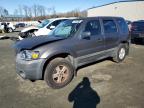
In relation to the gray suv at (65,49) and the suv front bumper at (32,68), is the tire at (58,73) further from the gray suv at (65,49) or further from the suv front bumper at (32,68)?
the suv front bumper at (32,68)

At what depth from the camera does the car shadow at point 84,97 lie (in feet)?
14.3

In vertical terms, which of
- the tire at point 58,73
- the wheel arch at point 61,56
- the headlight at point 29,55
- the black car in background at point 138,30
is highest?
the black car in background at point 138,30

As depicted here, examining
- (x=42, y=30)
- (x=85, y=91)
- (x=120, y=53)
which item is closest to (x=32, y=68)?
(x=85, y=91)

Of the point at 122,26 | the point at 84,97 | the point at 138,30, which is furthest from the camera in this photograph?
the point at 138,30

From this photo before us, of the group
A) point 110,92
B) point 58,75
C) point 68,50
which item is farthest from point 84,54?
point 110,92

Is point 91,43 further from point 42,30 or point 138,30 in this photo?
point 138,30

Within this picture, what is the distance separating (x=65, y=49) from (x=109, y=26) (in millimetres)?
2538

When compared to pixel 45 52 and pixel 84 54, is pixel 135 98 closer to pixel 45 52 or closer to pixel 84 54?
pixel 84 54

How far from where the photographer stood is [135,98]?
180 inches

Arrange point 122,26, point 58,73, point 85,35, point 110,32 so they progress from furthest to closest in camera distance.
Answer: point 122,26
point 110,32
point 85,35
point 58,73

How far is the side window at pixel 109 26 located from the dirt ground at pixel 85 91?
142cm

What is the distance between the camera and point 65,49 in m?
5.43

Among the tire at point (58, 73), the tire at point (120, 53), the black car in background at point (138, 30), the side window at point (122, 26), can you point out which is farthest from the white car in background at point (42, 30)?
the tire at point (58, 73)

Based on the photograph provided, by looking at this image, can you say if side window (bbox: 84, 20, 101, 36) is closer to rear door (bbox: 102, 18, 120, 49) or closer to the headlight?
rear door (bbox: 102, 18, 120, 49)
